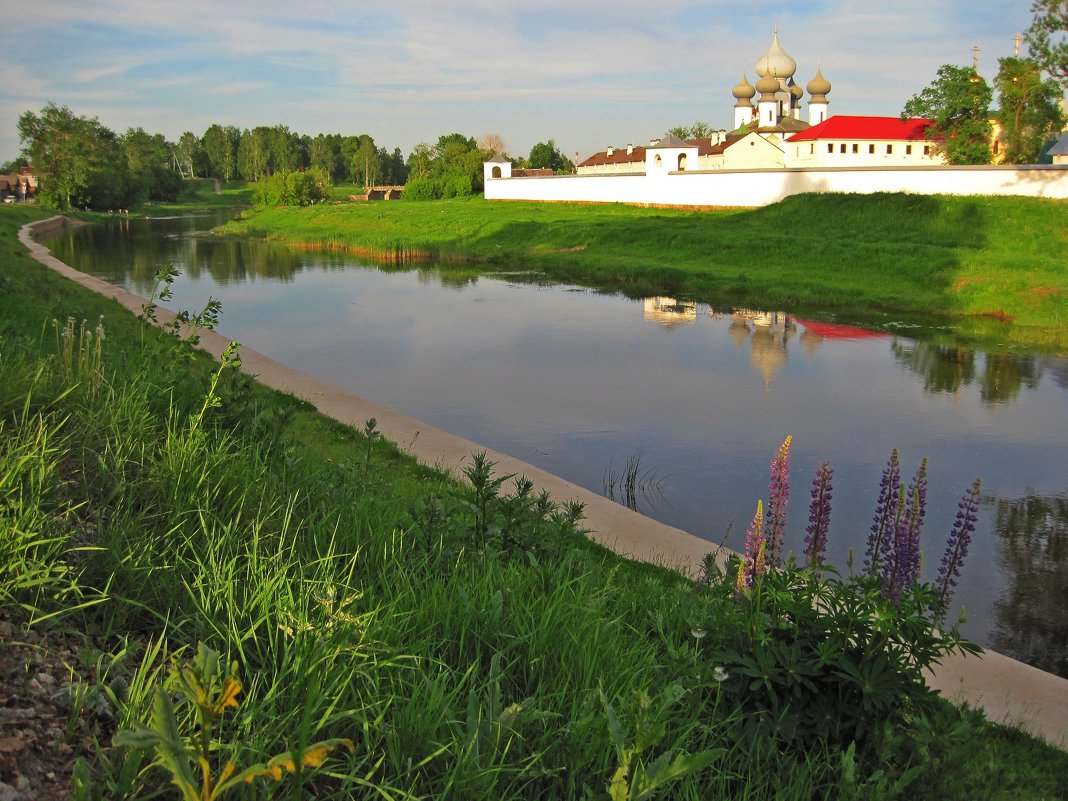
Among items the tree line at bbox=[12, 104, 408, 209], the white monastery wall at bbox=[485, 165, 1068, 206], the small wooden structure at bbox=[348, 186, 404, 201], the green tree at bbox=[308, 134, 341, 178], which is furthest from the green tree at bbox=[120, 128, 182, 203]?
the white monastery wall at bbox=[485, 165, 1068, 206]

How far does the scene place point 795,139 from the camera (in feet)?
185

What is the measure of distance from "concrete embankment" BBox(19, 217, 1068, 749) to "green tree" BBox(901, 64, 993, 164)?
3724cm

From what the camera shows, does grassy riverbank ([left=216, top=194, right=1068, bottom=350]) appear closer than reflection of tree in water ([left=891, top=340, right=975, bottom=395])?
No

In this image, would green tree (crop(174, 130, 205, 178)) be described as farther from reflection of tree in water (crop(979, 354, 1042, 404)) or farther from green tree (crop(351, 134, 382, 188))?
reflection of tree in water (crop(979, 354, 1042, 404))

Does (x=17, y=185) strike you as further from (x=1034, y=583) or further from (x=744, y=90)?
(x=1034, y=583)

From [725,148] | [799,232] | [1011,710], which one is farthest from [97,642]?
[725,148]

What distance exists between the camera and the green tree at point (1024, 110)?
3822 cm

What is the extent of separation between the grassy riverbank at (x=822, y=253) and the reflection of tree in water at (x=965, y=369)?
1.65 m

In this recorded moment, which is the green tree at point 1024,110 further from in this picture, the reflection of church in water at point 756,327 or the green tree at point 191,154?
the green tree at point 191,154

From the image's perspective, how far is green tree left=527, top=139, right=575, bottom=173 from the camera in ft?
310

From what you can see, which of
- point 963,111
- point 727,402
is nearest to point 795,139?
point 963,111

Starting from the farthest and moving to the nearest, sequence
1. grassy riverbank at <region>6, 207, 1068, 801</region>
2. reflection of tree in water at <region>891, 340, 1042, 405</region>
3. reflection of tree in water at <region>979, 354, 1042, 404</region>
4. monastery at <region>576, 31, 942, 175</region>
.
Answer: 1. monastery at <region>576, 31, 942, 175</region>
2. reflection of tree in water at <region>891, 340, 1042, 405</region>
3. reflection of tree in water at <region>979, 354, 1042, 404</region>
4. grassy riverbank at <region>6, 207, 1068, 801</region>

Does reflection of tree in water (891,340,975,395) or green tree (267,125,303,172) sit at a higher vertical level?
green tree (267,125,303,172)

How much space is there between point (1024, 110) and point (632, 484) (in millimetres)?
37636
